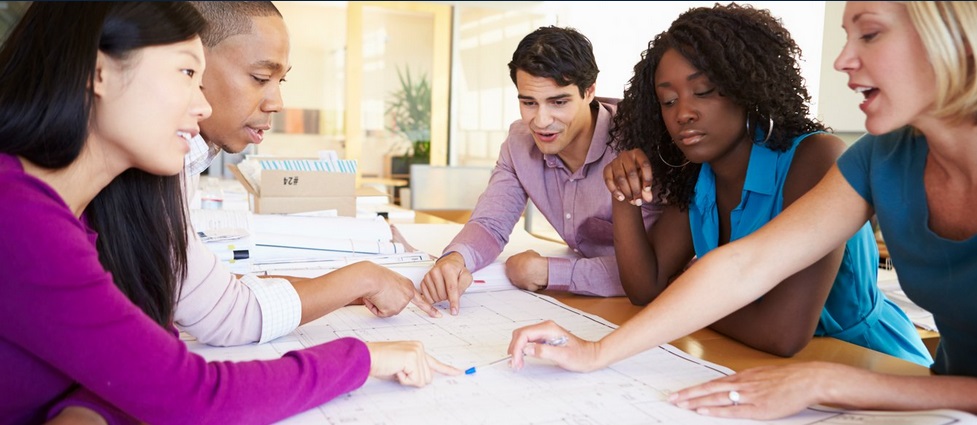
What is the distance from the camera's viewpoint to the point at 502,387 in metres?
0.97

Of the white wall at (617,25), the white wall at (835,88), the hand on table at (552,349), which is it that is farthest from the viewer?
the white wall at (617,25)

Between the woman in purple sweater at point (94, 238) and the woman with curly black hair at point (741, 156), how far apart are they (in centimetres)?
76

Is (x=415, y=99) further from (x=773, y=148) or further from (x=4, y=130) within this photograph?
(x=4, y=130)

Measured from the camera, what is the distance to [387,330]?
1276mm

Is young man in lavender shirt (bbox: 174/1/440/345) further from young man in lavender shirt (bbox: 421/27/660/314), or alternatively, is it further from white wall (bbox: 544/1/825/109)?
white wall (bbox: 544/1/825/109)

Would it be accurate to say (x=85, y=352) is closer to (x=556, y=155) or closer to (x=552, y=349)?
(x=552, y=349)

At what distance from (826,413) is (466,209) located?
3550mm

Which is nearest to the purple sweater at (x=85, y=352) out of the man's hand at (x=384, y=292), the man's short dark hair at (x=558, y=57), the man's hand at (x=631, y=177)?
the man's hand at (x=384, y=292)

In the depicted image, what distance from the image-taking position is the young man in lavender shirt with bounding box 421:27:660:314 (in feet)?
6.31

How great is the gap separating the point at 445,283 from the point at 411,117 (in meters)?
A: 6.53

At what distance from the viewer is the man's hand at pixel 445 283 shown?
1.44 meters

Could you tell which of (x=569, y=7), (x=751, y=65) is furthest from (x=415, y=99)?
(x=751, y=65)

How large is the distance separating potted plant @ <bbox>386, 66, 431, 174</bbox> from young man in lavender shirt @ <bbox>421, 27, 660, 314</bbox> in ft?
19.1

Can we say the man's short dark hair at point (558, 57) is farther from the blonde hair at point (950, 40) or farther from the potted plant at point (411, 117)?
the potted plant at point (411, 117)
